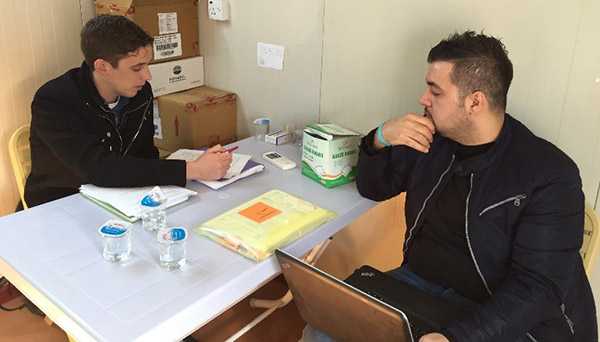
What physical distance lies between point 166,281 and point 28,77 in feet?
4.67

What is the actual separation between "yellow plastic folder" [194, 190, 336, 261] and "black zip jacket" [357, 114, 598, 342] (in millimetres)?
390

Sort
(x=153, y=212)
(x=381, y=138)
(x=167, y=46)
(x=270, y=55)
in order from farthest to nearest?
1. (x=167, y=46)
2. (x=270, y=55)
3. (x=381, y=138)
4. (x=153, y=212)

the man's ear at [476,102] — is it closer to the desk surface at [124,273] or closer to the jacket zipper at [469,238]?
the jacket zipper at [469,238]

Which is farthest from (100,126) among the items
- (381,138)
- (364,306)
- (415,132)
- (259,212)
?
(364,306)

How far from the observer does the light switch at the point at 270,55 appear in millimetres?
2330

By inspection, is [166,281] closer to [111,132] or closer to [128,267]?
[128,267]

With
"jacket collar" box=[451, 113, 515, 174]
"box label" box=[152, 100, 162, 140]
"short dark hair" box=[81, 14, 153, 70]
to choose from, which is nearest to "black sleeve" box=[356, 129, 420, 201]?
"jacket collar" box=[451, 113, 515, 174]

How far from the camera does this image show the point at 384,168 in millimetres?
1709

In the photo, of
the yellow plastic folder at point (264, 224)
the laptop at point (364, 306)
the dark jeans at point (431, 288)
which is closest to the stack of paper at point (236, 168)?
the yellow plastic folder at point (264, 224)

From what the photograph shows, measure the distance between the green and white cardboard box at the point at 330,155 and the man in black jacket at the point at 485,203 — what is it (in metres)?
0.11

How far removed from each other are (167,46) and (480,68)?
5.04ft

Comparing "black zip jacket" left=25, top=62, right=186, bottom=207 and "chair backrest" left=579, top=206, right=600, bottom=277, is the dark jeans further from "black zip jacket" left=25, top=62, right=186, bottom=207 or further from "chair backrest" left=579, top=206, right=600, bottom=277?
"black zip jacket" left=25, top=62, right=186, bottom=207

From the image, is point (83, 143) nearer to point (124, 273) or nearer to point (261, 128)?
point (124, 273)

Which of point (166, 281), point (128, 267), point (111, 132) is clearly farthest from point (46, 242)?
point (111, 132)
